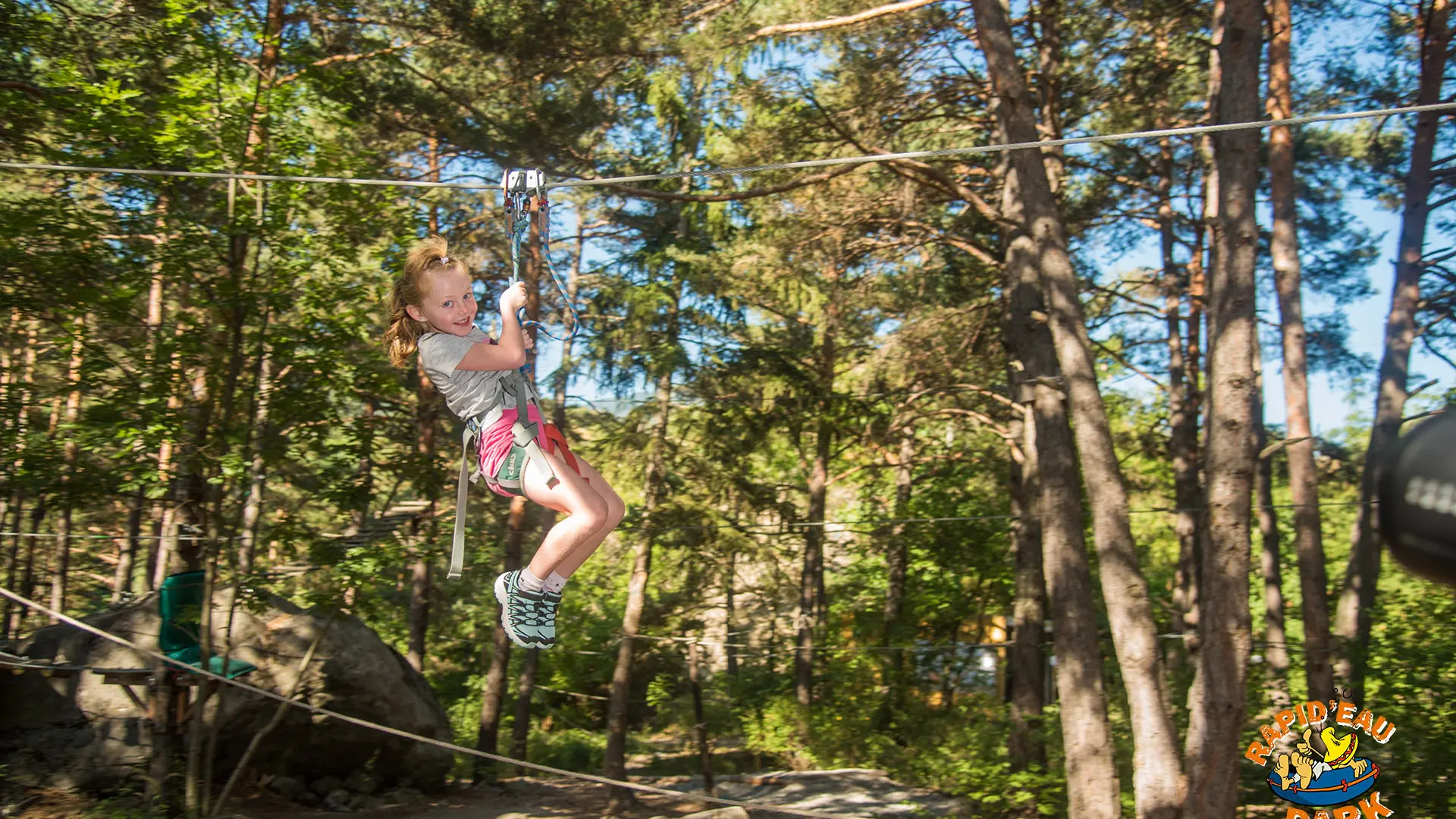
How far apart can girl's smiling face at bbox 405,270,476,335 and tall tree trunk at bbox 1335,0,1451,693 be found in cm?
1107

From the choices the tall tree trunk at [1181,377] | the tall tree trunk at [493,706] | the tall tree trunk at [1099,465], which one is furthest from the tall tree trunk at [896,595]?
the tall tree trunk at [1099,465]

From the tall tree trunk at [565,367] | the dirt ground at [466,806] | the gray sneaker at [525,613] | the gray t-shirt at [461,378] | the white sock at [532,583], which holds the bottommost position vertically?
the dirt ground at [466,806]

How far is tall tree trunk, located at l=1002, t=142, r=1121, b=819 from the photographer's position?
8.28 metres

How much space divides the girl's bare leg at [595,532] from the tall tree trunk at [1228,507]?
5.15 m

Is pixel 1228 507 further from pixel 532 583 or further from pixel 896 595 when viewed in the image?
pixel 896 595

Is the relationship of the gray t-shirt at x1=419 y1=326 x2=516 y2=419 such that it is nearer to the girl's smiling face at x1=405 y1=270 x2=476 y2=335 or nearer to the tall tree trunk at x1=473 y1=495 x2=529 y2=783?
the girl's smiling face at x1=405 y1=270 x2=476 y2=335

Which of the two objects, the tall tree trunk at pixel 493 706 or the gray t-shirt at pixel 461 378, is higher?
the gray t-shirt at pixel 461 378

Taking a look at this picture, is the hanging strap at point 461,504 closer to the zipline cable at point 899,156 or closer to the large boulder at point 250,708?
the zipline cable at point 899,156

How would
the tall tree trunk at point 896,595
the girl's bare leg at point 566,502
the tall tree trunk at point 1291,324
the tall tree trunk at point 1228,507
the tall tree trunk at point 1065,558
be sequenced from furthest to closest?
the tall tree trunk at point 896,595 < the tall tree trunk at point 1291,324 < the tall tree trunk at point 1065,558 < the tall tree trunk at point 1228,507 < the girl's bare leg at point 566,502

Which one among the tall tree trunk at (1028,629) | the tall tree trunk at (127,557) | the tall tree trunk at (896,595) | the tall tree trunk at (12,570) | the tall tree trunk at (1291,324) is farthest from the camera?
the tall tree trunk at (896,595)

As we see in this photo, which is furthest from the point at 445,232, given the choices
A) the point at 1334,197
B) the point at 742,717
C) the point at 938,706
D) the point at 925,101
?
the point at 1334,197

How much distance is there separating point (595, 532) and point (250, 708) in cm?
1009

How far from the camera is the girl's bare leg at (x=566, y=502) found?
3.71 meters

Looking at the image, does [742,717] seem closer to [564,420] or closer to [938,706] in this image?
[938,706]
